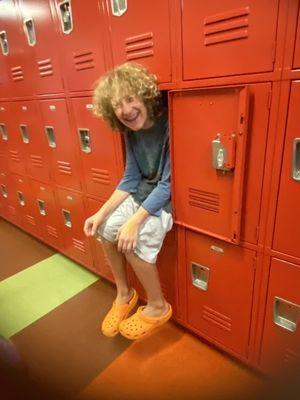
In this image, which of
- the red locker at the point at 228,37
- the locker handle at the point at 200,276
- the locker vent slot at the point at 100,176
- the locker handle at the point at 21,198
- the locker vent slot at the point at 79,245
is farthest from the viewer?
the locker handle at the point at 21,198

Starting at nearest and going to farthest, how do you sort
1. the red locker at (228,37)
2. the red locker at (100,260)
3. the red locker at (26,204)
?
the red locker at (228,37)
the red locker at (100,260)
the red locker at (26,204)

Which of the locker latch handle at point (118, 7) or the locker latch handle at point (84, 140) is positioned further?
the locker latch handle at point (84, 140)

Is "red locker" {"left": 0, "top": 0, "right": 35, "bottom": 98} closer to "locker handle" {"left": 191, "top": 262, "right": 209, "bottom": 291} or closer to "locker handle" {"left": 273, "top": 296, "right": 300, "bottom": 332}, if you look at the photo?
"locker handle" {"left": 191, "top": 262, "right": 209, "bottom": 291}

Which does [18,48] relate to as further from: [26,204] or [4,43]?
[26,204]

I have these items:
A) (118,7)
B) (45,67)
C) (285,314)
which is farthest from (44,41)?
(285,314)

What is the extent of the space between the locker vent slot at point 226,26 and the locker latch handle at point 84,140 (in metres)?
0.90

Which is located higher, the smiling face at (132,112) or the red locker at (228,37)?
the red locker at (228,37)

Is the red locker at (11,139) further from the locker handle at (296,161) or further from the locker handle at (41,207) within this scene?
the locker handle at (296,161)

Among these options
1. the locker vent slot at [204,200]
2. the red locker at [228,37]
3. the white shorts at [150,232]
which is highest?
the red locker at [228,37]

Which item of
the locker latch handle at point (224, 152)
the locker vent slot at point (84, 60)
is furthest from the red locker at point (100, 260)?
the locker latch handle at point (224, 152)

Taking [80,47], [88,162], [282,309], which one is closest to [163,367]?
[282,309]

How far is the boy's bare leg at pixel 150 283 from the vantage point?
1.31 m

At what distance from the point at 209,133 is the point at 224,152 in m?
0.10

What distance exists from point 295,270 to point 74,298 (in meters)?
1.44
